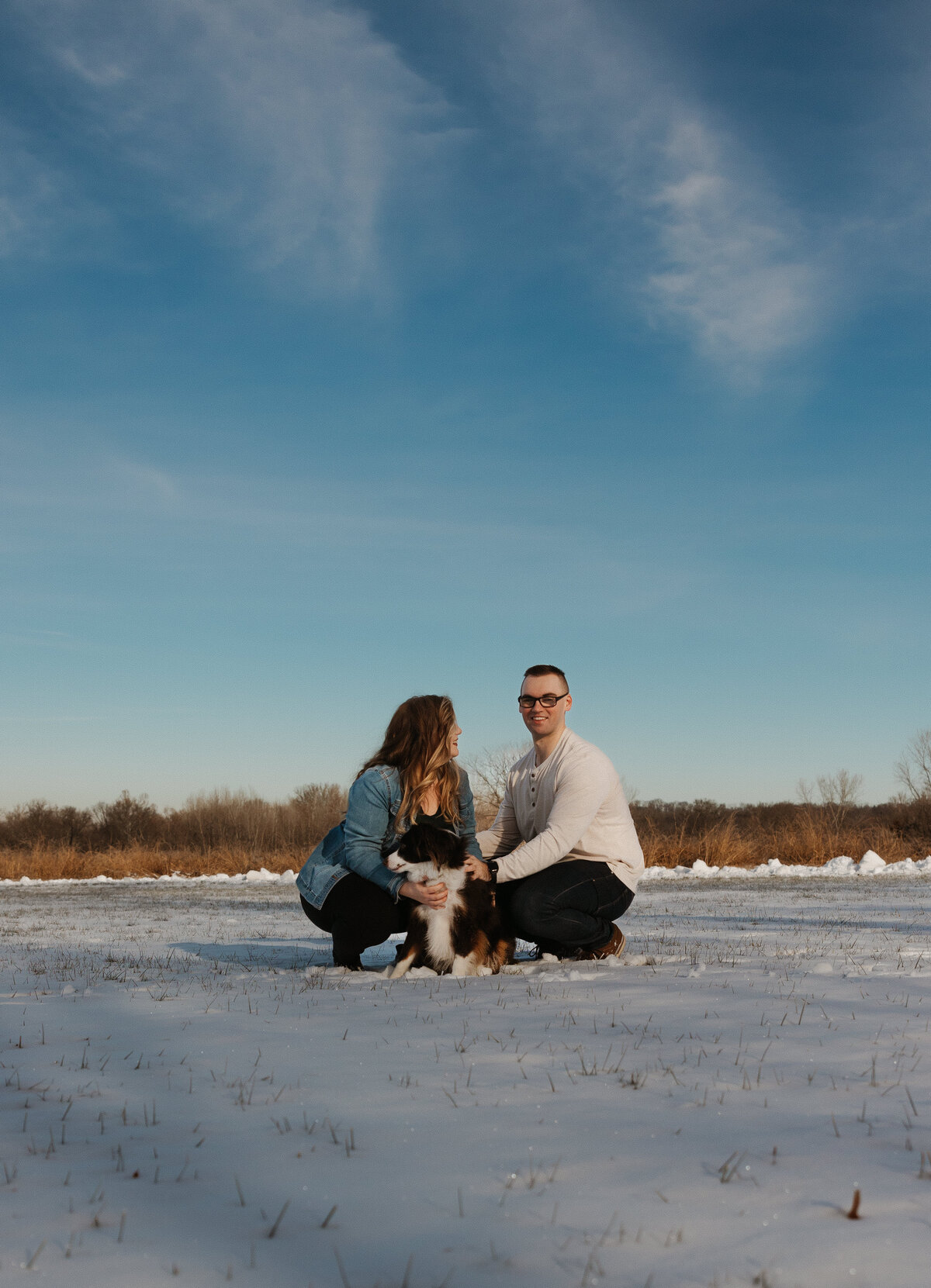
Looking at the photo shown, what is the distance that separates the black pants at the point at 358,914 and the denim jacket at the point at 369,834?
0.19 feet

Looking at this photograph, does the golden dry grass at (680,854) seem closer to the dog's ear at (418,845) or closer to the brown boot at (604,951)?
the brown boot at (604,951)

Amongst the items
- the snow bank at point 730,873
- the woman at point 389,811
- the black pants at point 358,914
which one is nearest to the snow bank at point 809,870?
the snow bank at point 730,873

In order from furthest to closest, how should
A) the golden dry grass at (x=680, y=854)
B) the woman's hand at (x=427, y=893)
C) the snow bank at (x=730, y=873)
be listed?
the golden dry grass at (x=680, y=854), the snow bank at (x=730, y=873), the woman's hand at (x=427, y=893)

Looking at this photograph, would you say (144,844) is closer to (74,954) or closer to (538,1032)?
(74,954)

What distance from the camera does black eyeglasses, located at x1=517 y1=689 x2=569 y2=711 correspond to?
19.7 ft

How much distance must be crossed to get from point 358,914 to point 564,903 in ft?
4.20

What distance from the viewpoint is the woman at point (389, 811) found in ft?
18.3

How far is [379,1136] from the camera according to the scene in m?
2.63

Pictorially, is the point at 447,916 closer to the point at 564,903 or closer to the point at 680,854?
the point at 564,903

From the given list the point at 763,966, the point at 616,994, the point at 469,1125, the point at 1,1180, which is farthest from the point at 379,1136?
the point at 763,966

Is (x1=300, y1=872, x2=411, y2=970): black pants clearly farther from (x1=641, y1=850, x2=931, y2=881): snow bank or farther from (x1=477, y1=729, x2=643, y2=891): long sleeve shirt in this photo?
(x1=641, y1=850, x2=931, y2=881): snow bank


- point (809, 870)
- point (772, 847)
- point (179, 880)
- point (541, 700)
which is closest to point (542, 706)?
point (541, 700)

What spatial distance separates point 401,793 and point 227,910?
874cm

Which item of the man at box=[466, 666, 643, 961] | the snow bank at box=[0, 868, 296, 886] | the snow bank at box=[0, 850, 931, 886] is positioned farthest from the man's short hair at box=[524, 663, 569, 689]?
the snow bank at box=[0, 868, 296, 886]
